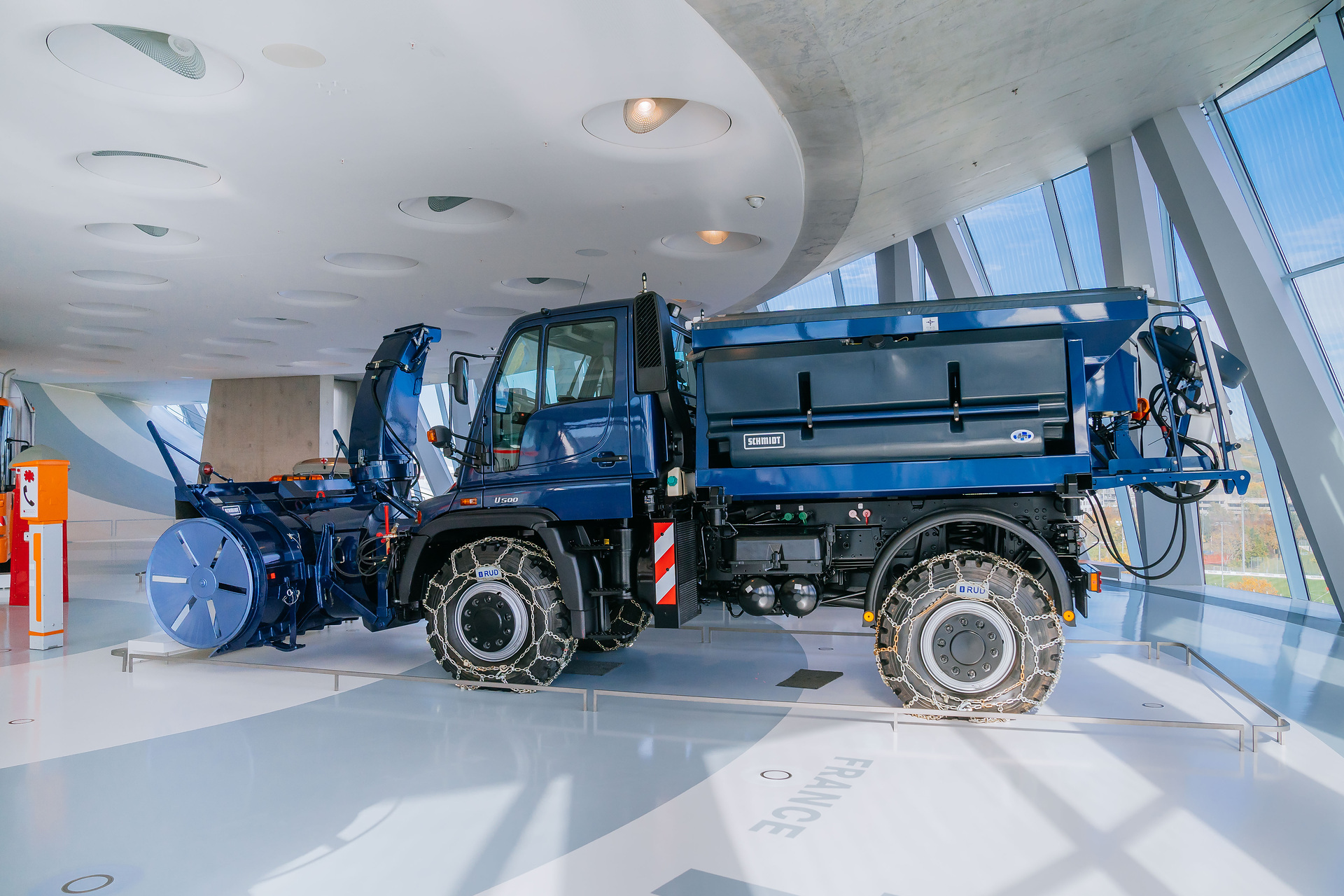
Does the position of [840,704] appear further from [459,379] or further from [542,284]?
[542,284]

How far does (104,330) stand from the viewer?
14.1 meters

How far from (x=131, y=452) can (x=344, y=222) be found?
905 inches

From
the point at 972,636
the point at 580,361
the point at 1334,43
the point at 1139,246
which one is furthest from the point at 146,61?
the point at 1139,246

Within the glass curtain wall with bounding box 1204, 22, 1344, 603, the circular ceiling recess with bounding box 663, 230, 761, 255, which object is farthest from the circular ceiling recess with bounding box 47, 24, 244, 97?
the glass curtain wall with bounding box 1204, 22, 1344, 603

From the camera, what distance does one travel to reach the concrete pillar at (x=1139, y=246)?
8.83 meters

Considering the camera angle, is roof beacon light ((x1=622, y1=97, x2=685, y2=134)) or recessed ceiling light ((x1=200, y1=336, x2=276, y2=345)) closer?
roof beacon light ((x1=622, y1=97, x2=685, y2=134))

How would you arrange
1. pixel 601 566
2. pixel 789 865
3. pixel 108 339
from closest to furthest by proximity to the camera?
pixel 789 865 < pixel 601 566 < pixel 108 339

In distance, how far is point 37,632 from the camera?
682cm

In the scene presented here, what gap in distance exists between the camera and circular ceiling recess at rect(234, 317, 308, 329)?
44.1ft

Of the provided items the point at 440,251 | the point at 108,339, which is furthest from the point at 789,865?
the point at 108,339

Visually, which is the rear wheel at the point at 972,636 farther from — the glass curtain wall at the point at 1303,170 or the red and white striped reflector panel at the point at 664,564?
the glass curtain wall at the point at 1303,170

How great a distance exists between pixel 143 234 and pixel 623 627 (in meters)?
7.49

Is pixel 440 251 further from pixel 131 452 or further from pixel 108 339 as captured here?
pixel 131 452

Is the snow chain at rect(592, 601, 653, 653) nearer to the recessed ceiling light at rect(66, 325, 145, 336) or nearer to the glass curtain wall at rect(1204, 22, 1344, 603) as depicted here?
the glass curtain wall at rect(1204, 22, 1344, 603)
